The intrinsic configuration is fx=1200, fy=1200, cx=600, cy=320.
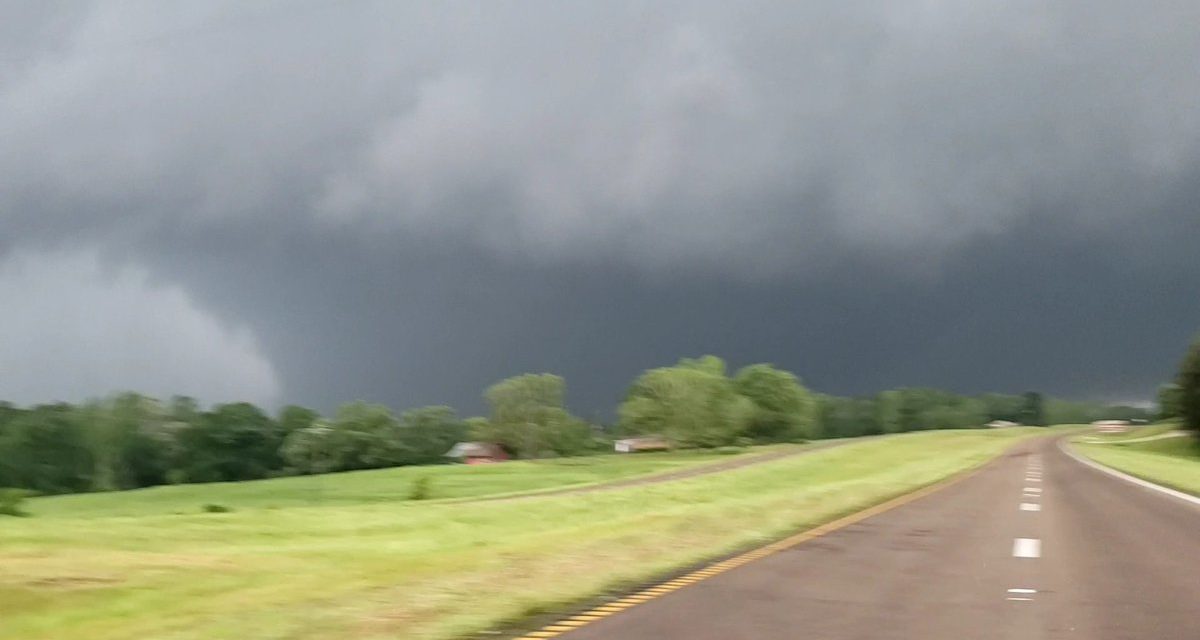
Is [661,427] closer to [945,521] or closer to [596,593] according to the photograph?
[945,521]

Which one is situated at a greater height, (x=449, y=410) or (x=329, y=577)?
(x=449, y=410)

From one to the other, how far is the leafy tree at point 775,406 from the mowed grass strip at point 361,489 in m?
38.0

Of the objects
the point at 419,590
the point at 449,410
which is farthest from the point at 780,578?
the point at 449,410

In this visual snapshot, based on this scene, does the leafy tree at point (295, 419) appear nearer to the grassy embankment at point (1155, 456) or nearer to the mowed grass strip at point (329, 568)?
the grassy embankment at point (1155, 456)

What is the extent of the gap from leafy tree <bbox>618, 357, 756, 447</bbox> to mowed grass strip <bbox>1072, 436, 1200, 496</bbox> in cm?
3730

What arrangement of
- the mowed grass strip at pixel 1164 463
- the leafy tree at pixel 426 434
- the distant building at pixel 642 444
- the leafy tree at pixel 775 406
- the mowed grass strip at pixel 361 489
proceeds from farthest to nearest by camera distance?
the leafy tree at pixel 426 434, the leafy tree at pixel 775 406, the distant building at pixel 642 444, the mowed grass strip at pixel 361 489, the mowed grass strip at pixel 1164 463

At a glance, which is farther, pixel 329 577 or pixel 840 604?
pixel 329 577

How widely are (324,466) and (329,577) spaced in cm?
11687

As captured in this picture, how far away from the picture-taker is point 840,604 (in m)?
11.8

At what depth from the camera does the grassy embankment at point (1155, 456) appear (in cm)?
4403

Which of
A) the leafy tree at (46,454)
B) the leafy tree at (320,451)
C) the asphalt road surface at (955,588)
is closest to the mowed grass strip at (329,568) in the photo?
the asphalt road surface at (955,588)

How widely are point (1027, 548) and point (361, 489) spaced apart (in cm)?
5544

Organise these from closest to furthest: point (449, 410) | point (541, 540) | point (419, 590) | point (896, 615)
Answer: point (896, 615) → point (419, 590) → point (541, 540) → point (449, 410)

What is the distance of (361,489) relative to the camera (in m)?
68.8
